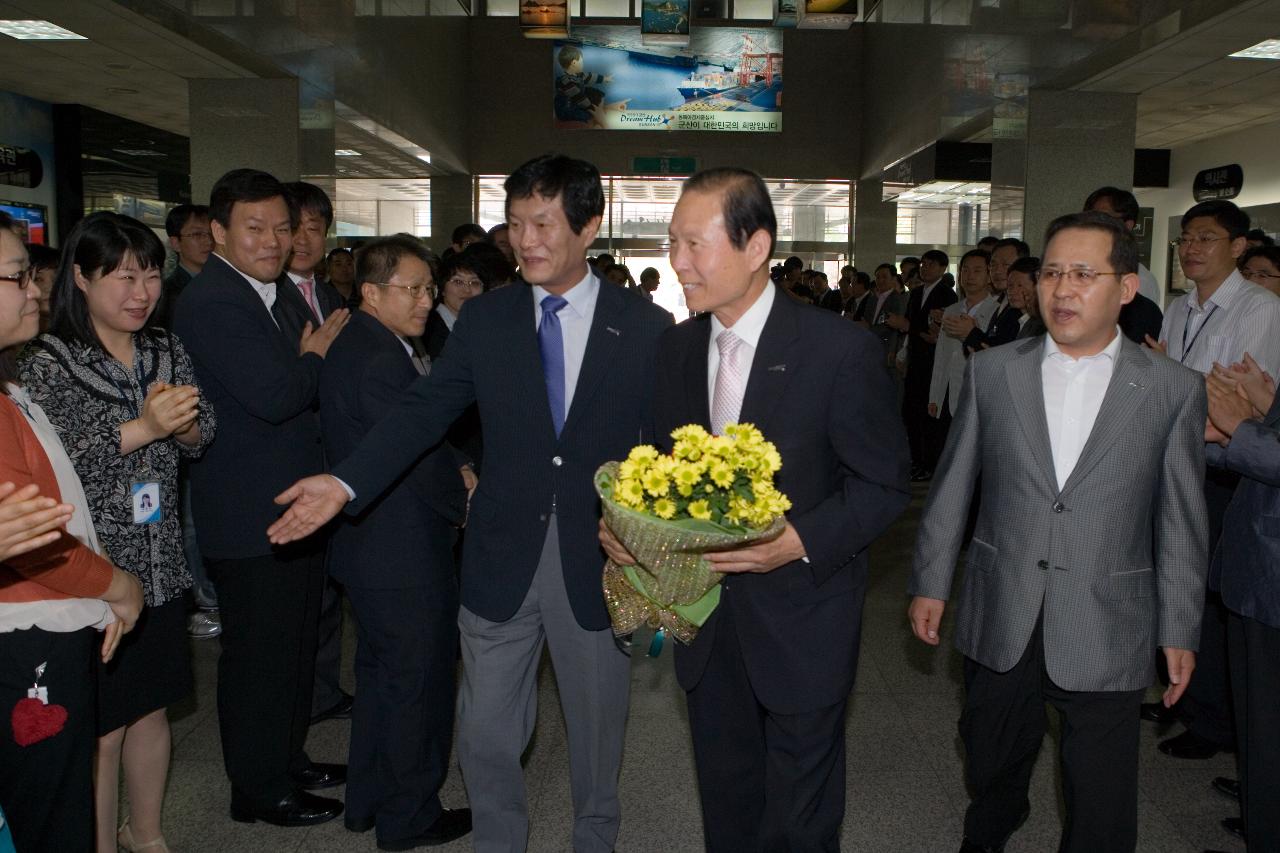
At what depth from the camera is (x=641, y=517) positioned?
196 cm

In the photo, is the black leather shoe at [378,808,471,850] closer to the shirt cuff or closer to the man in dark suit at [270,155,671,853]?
the man in dark suit at [270,155,671,853]

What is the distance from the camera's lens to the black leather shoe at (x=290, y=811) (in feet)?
10.6

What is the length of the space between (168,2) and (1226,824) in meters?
7.78

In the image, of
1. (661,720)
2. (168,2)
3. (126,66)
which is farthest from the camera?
(126,66)

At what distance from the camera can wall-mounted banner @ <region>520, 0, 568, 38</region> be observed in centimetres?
1343

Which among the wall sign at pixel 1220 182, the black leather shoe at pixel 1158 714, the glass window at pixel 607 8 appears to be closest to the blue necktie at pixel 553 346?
the black leather shoe at pixel 1158 714

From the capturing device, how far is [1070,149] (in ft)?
30.7

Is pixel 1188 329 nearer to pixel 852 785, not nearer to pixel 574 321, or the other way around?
pixel 852 785

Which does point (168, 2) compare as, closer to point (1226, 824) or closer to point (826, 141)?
point (1226, 824)

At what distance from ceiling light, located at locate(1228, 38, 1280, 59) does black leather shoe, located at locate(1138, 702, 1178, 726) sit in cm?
594

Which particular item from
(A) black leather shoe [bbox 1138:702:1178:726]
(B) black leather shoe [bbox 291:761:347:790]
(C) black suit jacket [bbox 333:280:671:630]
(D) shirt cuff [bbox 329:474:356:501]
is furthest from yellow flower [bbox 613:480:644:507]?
(A) black leather shoe [bbox 1138:702:1178:726]

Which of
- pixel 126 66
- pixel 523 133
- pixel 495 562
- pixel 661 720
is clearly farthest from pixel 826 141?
pixel 495 562

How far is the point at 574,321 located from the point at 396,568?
913 millimetres

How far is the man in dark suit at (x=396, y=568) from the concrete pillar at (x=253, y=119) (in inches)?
273
